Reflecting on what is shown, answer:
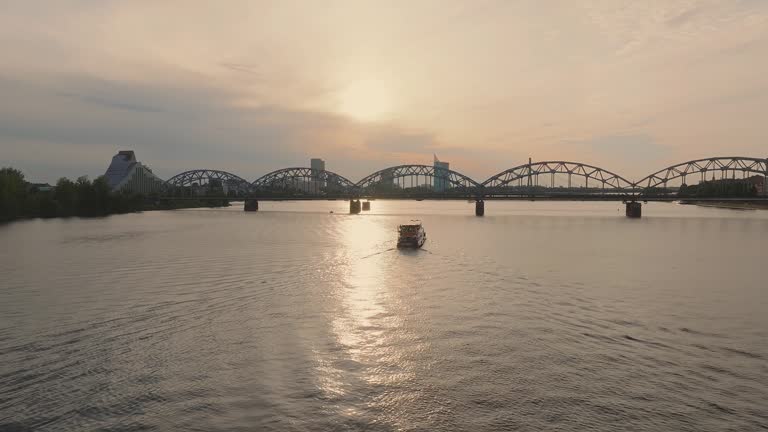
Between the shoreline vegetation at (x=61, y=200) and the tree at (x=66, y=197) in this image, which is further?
the tree at (x=66, y=197)

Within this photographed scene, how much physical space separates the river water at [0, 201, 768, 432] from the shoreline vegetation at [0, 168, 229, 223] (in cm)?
8766

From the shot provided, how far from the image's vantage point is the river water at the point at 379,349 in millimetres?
13680

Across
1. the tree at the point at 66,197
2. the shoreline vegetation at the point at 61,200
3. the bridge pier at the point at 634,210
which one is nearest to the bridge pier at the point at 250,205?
the shoreline vegetation at the point at 61,200

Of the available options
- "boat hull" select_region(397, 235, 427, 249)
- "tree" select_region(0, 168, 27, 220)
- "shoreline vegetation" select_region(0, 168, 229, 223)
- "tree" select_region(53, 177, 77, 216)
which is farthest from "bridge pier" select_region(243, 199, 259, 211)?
"boat hull" select_region(397, 235, 427, 249)

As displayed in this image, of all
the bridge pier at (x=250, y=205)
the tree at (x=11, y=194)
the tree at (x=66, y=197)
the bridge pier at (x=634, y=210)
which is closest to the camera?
the tree at (x=11, y=194)

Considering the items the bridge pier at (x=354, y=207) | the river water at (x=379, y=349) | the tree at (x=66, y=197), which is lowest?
the river water at (x=379, y=349)

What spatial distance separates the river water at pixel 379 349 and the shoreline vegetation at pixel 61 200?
8766 cm

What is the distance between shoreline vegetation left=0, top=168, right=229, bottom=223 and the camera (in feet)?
363

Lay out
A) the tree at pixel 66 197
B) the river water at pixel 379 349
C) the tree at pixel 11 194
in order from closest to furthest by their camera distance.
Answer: the river water at pixel 379 349, the tree at pixel 11 194, the tree at pixel 66 197

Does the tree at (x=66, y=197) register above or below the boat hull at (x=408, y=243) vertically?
above

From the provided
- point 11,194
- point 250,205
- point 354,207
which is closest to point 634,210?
point 354,207

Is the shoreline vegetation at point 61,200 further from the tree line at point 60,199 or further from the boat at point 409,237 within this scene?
the boat at point 409,237

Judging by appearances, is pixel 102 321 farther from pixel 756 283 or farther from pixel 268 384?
pixel 756 283

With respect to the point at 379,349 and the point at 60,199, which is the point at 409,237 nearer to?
the point at 379,349
